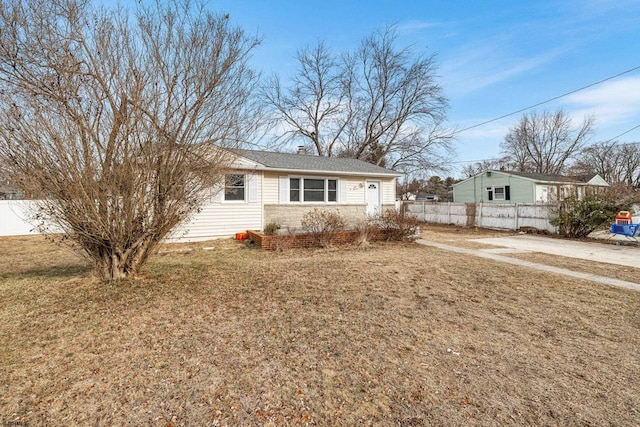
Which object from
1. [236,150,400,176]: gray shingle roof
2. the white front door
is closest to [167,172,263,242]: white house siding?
[236,150,400,176]: gray shingle roof

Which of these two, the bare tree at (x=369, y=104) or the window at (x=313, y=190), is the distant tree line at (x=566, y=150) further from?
the window at (x=313, y=190)

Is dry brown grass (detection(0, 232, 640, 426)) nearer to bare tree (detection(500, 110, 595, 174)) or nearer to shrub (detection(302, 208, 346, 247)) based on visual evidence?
shrub (detection(302, 208, 346, 247))

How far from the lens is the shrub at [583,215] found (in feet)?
35.9

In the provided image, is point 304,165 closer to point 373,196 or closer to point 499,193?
point 373,196

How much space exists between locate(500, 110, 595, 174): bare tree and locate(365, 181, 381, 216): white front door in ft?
110

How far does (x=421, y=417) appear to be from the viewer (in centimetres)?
192

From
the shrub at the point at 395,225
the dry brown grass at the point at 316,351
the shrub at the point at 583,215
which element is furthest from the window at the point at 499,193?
the dry brown grass at the point at 316,351

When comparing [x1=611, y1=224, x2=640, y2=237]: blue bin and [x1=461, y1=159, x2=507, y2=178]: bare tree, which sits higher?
[x1=461, y1=159, x2=507, y2=178]: bare tree

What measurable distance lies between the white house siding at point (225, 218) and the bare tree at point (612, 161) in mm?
39962

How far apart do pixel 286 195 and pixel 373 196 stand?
13.7 ft

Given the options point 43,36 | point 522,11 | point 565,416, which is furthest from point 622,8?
point 43,36

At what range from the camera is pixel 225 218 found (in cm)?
1056

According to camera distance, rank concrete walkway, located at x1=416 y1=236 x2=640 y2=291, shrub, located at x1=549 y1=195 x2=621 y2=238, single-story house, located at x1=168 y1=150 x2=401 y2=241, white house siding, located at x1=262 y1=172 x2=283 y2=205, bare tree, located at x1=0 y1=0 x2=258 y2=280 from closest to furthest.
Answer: bare tree, located at x1=0 y1=0 x2=258 y2=280
concrete walkway, located at x1=416 y1=236 x2=640 y2=291
single-story house, located at x1=168 y1=150 x2=401 y2=241
shrub, located at x1=549 y1=195 x2=621 y2=238
white house siding, located at x1=262 y1=172 x2=283 y2=205

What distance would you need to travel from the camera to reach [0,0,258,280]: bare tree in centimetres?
377
